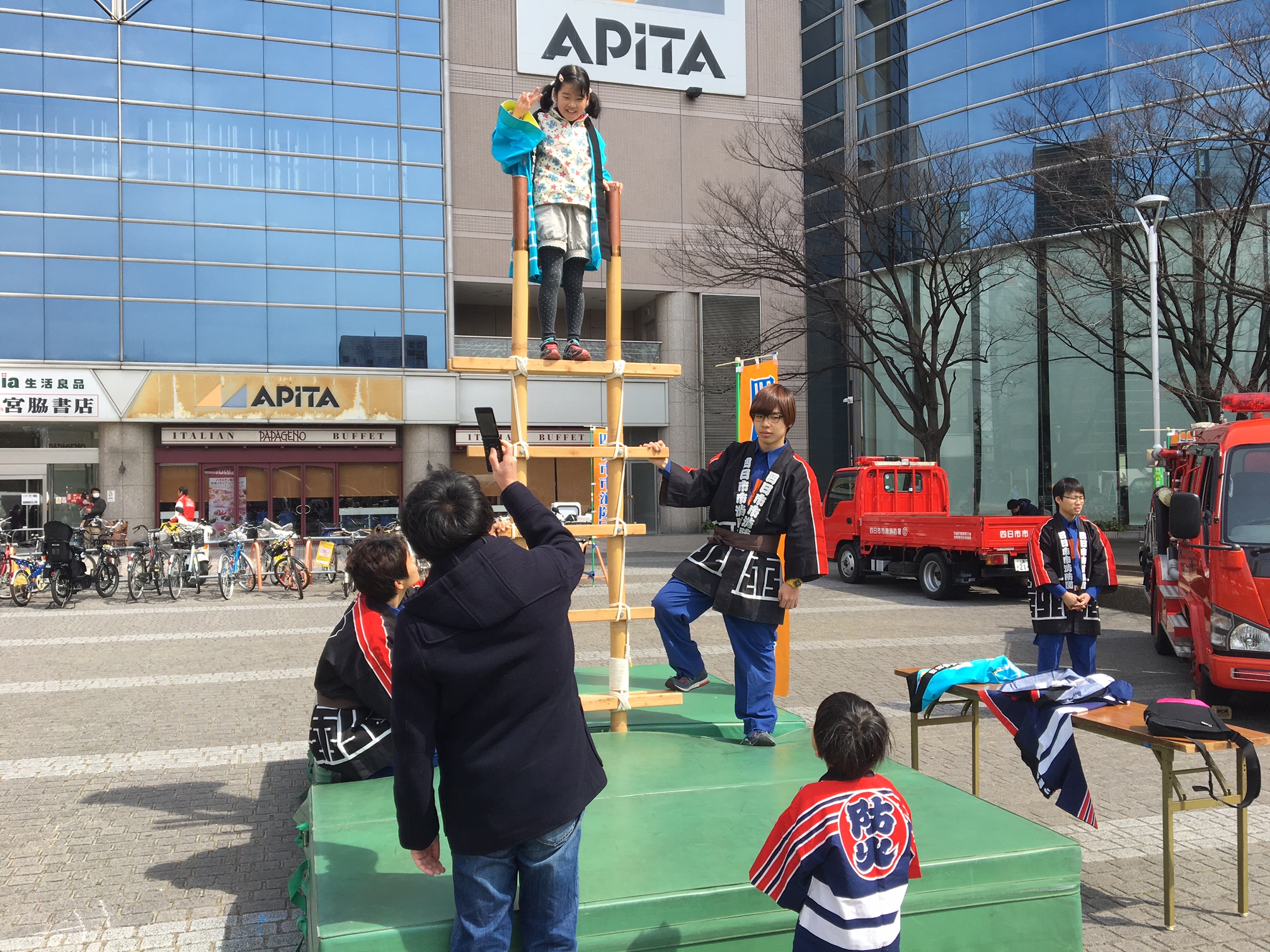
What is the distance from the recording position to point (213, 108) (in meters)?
27.2

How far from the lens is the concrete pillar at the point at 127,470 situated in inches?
1052

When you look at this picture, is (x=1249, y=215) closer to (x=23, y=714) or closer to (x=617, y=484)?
(x=617, y=484)

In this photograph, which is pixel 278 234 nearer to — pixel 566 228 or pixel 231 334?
pixel 231 334

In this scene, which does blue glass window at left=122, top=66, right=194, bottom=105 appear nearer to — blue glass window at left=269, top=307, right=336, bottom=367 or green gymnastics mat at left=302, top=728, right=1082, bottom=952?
blue glass window at left=269, top=307, right=336, bottom=367

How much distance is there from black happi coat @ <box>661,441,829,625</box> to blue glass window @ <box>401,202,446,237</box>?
2576 cm

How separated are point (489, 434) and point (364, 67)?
2908 centimetres

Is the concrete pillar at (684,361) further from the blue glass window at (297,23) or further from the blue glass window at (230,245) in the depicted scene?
the blue glass window at (297,23)

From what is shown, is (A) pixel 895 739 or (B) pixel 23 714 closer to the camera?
(A) pixel 895 739

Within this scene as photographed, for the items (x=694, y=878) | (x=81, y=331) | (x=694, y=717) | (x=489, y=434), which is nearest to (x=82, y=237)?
(x=81, y=331)

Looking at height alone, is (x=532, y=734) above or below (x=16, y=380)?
below

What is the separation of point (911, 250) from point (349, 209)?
1641cm

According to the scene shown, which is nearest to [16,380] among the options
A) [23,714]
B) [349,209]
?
[349,209]

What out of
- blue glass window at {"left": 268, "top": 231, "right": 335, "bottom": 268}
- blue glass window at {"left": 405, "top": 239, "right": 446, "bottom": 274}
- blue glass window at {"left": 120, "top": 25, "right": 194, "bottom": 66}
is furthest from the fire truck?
blue glass window at {"left": 120, "top": 25, "right": 194, "bottom": 66}

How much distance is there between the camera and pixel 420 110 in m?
29.0
